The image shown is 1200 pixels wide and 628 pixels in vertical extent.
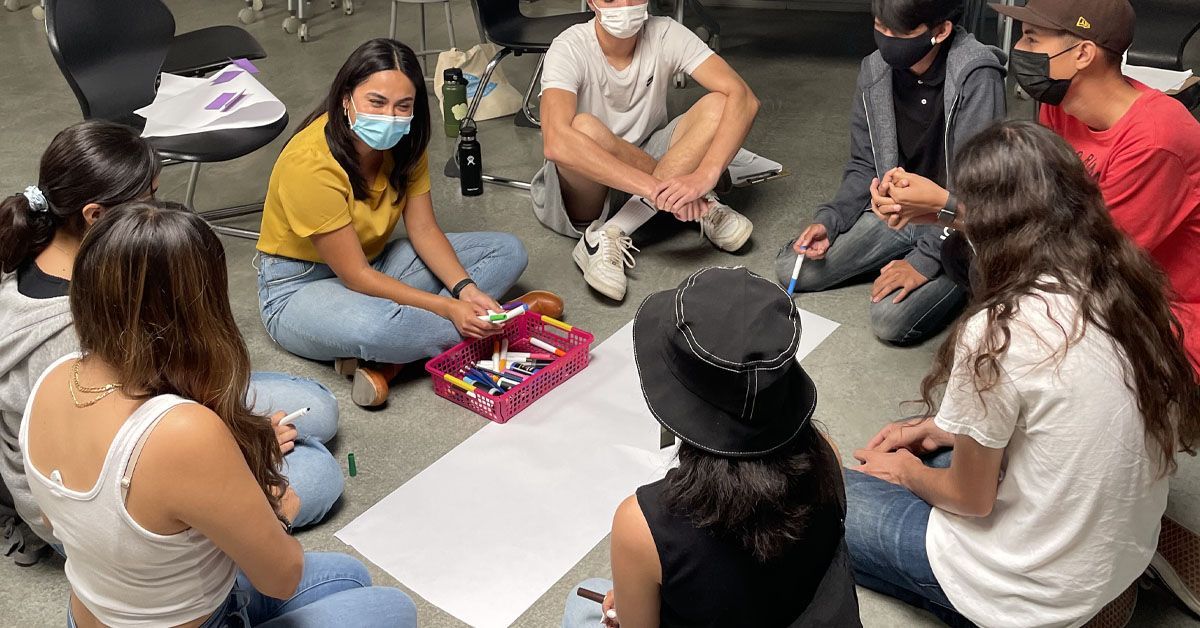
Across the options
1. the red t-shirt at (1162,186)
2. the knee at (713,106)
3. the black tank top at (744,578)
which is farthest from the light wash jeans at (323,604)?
the knee at (713,106)

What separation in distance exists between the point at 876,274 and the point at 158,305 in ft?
8.24

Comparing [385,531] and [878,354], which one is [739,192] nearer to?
[878,354]

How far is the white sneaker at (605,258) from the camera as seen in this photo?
3.37 metres

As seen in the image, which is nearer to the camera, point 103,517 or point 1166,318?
point 103,517

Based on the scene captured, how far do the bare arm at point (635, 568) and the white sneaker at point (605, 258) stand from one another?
6.41 feet

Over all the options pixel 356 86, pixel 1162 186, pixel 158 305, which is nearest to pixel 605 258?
pixel 356 86

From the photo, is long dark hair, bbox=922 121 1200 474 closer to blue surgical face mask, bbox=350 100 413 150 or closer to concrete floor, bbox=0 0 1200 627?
concrete floor, bbox=0 0 1200 627

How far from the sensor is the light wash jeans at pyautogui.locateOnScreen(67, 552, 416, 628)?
1.74 meters

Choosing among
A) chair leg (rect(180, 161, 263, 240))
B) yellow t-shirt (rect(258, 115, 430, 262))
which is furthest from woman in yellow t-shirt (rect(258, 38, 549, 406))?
chair leg (rect(180, 161, 263, 240))

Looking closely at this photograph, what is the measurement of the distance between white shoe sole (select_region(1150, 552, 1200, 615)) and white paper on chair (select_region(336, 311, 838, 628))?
3.34 feet

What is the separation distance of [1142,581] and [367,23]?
4968 mm

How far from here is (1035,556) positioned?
1843mm

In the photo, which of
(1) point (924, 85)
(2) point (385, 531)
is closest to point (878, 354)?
(1) point (924, 85)

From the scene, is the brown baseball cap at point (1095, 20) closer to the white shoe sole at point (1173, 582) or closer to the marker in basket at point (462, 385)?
the white shoe sole at point (1173, 582)
